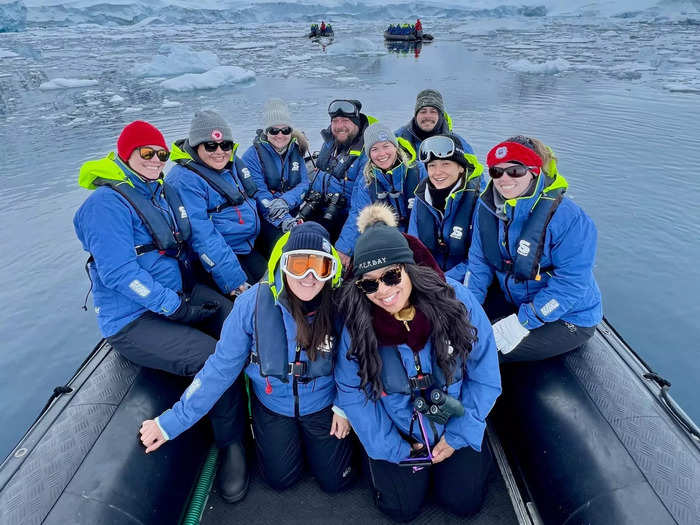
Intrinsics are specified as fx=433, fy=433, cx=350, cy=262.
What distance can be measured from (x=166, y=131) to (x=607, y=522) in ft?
33.6

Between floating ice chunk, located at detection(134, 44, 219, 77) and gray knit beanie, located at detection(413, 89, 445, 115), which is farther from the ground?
gray knit beanie, located at detection(413, 89, 445, 115)

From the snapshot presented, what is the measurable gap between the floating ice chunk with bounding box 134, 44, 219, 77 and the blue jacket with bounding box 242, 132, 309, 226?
56.4 ft

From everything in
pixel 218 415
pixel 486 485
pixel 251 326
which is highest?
pixel 251 326

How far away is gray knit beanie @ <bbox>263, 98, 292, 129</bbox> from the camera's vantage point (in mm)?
3713

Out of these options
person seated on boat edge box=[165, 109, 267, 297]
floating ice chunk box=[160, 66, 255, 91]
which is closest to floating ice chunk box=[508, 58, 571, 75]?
floating ice chunk box=[160, 66, 255, 91]

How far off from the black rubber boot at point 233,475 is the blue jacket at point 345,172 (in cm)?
248

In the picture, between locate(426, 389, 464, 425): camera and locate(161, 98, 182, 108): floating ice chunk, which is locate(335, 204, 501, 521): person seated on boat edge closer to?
locate(426, 389, 464, 425): camera

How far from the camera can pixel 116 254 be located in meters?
2.14

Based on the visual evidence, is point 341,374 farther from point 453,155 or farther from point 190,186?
point 190,186

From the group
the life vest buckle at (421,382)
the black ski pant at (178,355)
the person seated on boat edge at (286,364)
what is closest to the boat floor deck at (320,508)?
the person seated on boat edge at (286,364)

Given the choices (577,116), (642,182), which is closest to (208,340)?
(642,182)

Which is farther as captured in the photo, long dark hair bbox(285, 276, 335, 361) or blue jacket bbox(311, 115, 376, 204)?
blue jacket bbox(311, 115, 376, 204)

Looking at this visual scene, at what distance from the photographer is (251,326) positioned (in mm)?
1828

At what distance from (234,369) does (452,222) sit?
159 cm
